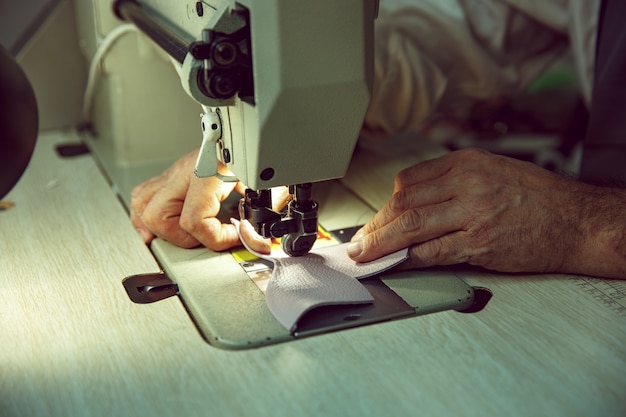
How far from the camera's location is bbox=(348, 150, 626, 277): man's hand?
45.8 inches

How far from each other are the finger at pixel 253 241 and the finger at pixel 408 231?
0.13 metres

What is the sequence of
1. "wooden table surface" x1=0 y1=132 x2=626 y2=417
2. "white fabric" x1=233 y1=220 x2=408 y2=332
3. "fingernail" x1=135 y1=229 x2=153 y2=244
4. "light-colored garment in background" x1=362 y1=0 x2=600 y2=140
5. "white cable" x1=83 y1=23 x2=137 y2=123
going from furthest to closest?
"light-colored garment in background" x1=362 y1=0 x2=600 y2=140
"white cable" x1=83 y1=23 x2=137 y2=123
"fingernail" x1=135 y1=229 x2=153 y2=244
"white fabric" x1=233 y1=220 x2=408 y2=332
"wooden table surface" x1=0 y1=132 x2=626 y2=417

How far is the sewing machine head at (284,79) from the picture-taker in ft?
2.94

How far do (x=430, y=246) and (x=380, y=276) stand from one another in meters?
0.09

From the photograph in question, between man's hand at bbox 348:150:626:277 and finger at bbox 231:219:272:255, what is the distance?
0.44 feet

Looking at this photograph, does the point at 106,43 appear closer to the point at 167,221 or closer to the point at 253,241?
the point at 167,221

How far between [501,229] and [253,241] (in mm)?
391

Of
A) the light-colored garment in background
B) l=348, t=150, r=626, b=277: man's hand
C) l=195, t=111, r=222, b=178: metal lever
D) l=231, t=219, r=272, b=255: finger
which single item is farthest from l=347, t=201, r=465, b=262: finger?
the light-colored garment in background

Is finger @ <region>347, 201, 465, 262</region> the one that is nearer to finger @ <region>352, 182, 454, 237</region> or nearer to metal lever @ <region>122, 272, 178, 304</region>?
finger @ <region>352, 182, 454, 237</region>

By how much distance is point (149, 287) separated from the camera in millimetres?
1132

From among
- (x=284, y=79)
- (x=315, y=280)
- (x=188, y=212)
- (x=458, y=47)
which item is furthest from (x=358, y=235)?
(x=458, y=47)

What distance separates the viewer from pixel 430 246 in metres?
1.17

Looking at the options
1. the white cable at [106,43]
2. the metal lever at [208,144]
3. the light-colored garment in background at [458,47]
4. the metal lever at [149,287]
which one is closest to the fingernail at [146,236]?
the metal lever at [149,287]

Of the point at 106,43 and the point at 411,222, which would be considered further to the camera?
the point at 106,43
